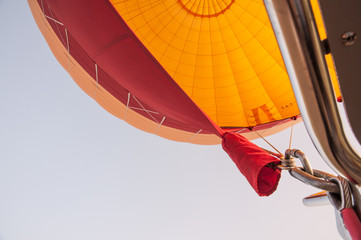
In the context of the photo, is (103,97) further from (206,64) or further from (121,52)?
(121,52)

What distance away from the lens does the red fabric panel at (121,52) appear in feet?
3.54

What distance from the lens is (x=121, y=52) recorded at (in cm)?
113

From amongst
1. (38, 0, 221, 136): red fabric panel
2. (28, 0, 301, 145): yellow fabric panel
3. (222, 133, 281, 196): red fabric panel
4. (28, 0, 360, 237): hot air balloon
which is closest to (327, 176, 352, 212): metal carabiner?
(222, 133, 281, 196): red fabric panel

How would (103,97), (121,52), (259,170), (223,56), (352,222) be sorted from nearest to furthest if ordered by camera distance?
(352,222), (259,170), (121,52), (103,97), (223,56)

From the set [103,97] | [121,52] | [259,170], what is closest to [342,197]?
[259,170]

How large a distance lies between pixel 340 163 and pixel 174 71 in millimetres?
2005

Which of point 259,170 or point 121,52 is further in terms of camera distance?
point 121,52

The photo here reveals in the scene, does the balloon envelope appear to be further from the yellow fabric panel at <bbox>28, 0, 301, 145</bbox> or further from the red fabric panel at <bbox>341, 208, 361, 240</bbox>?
the red fabric panel at <bbox>341, 208, 361, 240</bbox>

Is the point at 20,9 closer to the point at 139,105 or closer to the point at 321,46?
the point at 139,105

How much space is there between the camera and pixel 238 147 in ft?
3.83

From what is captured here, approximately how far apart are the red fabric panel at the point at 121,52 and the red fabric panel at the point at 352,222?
3.09 ft

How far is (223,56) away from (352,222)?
6.72ft

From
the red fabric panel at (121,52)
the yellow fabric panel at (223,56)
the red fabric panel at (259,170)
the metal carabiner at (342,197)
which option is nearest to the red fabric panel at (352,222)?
the metal carabiner at (342,197)

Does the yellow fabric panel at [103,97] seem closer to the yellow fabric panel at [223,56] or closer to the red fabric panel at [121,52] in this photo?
the yellow fabric panel at [223,56]
